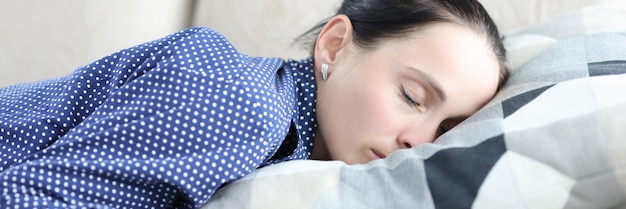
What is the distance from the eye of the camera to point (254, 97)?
75 centimetres

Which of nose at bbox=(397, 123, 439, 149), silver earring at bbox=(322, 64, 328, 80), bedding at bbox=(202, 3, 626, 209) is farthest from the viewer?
silver earring at bbox=(322, 64, 328, 80)

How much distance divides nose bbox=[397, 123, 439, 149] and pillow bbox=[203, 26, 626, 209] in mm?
102

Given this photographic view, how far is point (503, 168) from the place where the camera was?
0.63 metres

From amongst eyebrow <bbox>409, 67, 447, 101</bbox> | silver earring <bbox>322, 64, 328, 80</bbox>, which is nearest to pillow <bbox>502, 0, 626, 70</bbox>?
eyebrow <bbox>409, 67, 447, 101</bbox>

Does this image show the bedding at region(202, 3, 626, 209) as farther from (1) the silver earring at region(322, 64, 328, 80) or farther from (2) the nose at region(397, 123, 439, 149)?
(1) the silver earring at region(322, 64, 328, 80)

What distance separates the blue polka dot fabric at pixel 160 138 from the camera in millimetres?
692

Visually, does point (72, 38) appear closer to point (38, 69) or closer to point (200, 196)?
point (38, 69)

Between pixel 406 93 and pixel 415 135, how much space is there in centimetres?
6

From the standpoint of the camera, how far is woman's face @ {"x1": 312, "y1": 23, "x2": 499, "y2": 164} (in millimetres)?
856

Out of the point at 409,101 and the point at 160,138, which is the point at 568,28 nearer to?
the point at 409,101

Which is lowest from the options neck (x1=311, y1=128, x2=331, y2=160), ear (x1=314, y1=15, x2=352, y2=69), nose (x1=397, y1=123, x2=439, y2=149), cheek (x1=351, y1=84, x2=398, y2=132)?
neck (x1=311, y1=128, x2=331, y2=160)

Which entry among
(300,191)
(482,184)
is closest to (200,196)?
(300,191)

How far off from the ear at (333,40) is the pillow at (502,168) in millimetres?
283

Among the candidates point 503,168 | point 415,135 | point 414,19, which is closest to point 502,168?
point 503,168
